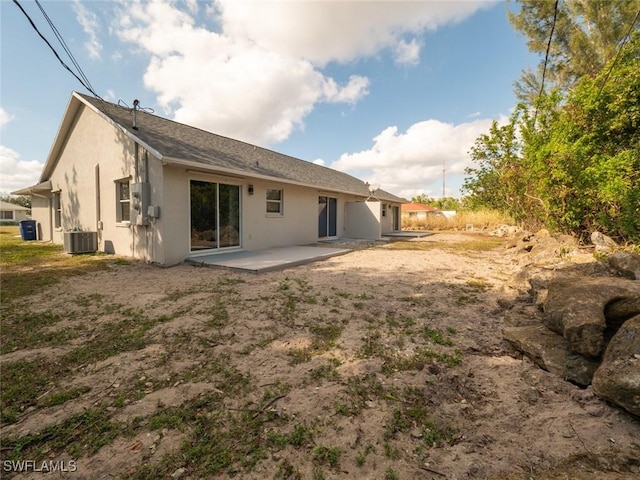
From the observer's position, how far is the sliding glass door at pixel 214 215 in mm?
8344

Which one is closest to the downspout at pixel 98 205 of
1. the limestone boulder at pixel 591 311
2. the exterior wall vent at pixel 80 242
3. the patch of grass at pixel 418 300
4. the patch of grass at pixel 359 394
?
the exterior wall vent at pixel 80 242

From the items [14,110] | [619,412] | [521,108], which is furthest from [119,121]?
[521,108]

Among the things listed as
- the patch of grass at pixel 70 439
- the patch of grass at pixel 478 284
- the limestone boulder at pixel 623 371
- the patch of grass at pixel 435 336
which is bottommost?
the patch of grass at pixel 70 439

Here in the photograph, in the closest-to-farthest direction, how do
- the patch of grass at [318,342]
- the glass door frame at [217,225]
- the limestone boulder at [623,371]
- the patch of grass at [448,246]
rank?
the limestone boulder at [623,371], the patch of grass at [318,342], the glass door frame at [217,225], the patch of grass at [448,246]

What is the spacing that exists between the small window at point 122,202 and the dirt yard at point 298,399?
508 centimetres

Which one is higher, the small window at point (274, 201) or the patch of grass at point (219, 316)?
the small window at point (274, 201)

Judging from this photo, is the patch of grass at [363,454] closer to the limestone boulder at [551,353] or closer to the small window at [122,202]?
the limestone boulder at [551,353]

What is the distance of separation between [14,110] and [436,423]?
12.3m

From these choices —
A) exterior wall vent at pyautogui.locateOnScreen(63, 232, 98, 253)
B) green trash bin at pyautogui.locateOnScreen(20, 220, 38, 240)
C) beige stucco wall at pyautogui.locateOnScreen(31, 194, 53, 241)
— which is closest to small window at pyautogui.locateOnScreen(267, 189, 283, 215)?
exterior wall vent at pyautogui.locateOnScreen(63, 232, 98, 253)

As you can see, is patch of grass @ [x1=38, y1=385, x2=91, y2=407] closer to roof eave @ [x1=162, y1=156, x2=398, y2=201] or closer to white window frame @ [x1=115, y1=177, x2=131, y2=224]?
roof eave @ [x1=162, y1=156, x2=398, y2=201]

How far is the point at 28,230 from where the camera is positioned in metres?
14.4

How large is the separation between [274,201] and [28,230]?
1339 cm

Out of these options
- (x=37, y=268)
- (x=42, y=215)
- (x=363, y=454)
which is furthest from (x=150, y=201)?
(x=42, y=215)

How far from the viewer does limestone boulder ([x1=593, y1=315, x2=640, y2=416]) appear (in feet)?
6.28
